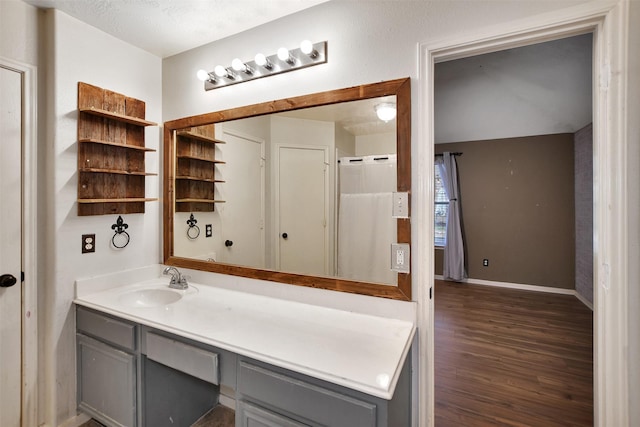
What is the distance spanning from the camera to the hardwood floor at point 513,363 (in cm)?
189

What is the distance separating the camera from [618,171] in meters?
1.06

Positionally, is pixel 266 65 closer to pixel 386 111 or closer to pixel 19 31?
pixel 386 111

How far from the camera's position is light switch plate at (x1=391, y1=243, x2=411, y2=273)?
4.54 ft

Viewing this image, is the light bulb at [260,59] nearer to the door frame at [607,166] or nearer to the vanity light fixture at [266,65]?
the vanity light fixture at [266,65]

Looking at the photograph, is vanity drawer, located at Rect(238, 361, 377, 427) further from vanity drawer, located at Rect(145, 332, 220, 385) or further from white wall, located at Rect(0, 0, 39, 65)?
white wall, located at Rect(0, 0, 39, 65)

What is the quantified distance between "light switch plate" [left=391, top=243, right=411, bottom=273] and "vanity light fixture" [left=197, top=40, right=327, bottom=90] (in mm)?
1062

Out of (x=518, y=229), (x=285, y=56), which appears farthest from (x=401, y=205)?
(x=518, y=229)

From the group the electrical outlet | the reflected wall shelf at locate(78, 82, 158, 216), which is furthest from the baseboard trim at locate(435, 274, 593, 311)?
the electrical outlet

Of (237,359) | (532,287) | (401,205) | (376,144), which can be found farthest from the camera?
(532,287)

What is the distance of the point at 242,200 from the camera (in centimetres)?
195

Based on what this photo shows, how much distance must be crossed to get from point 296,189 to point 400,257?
756mm

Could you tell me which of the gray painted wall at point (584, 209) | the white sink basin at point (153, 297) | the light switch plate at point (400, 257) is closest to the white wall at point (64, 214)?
the white sink basin at point (153, 297)

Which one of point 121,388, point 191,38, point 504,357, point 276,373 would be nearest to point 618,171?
point 276,373

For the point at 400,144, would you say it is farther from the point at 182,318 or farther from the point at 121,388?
the point at 121,388
